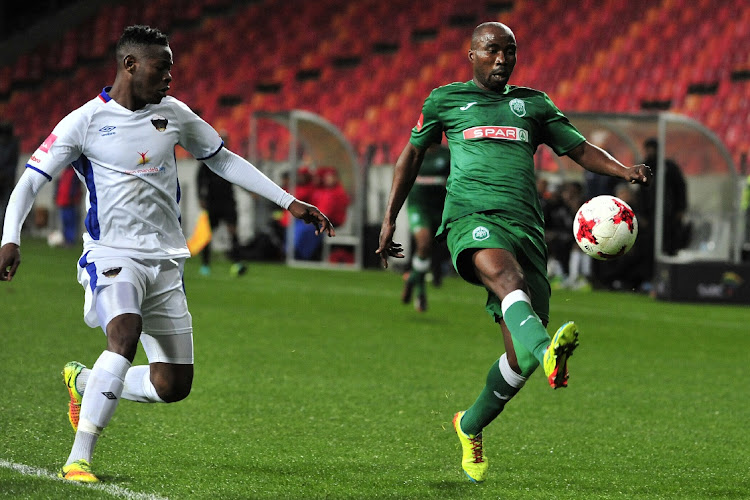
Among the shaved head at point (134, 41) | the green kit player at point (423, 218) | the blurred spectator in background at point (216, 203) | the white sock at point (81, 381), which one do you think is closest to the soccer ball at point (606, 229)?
the shaved head at point (134, 41)

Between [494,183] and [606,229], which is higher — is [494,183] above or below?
above

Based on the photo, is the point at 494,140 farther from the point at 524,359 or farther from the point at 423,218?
the point at 423,218

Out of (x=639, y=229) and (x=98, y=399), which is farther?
(x=639, y=229)

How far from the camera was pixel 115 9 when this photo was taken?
32.7m

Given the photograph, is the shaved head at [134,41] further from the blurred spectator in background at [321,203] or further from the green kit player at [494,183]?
the blurred spectator in background at [321,203]

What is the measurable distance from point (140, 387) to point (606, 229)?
2.01 metres

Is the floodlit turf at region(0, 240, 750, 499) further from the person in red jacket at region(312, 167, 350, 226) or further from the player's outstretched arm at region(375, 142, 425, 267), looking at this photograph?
the person in red jacket at region(312, 167, 350, 226)

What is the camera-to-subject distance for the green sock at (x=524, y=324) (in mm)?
4203

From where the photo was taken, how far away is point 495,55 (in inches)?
191

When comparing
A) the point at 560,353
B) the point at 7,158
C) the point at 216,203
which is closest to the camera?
the point at 560,353

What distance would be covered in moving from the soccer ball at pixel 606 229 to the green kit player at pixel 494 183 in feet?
0.57

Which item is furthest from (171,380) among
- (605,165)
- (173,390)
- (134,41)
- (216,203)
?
(216,203)

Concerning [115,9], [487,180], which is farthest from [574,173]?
[115,9]

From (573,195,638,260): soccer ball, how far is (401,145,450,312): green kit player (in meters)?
6.36
